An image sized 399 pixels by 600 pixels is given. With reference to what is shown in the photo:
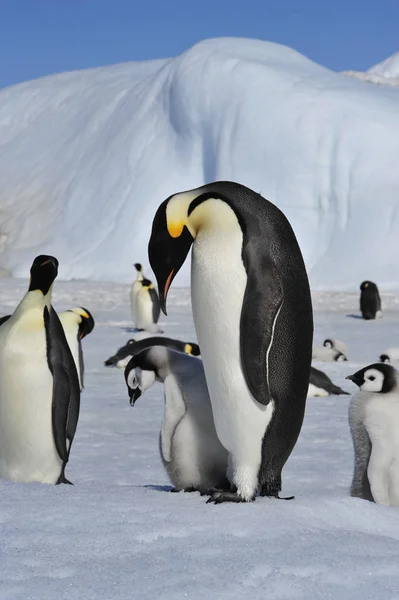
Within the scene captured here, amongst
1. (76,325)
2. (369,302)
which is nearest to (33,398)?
(76,325)

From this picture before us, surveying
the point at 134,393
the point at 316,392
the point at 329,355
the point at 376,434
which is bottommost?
the point at 329,355

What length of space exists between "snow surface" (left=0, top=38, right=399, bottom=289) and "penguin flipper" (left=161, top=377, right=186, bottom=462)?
19.7m

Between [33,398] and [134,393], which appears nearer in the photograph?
[134,393]

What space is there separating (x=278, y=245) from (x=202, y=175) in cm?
2465

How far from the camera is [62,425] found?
153 inches

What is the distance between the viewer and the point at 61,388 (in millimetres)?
3889

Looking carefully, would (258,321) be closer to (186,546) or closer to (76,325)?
(186,546)

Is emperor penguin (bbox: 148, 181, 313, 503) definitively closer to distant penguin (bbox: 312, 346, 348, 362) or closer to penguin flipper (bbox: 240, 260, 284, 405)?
penguin flipper (bbox: 240, 260, 284, 405)

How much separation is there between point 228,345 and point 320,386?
15.5ft

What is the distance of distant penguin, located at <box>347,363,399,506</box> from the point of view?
138 inches

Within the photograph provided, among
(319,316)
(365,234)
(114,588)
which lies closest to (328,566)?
(114,588)

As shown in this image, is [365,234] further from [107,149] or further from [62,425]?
[62,425]

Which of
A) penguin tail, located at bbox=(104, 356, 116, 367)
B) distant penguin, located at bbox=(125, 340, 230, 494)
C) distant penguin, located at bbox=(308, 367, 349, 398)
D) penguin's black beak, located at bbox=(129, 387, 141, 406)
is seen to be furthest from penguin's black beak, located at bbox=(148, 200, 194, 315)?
penguin tail, located at bbox=(104, 356, 116, 367)

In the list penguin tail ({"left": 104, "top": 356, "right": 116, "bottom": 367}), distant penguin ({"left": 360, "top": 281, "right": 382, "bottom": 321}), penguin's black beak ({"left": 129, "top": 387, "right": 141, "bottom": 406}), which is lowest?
distant penguin ({"left": 360, "top": 281, "right": 382, "bottom": 321})
